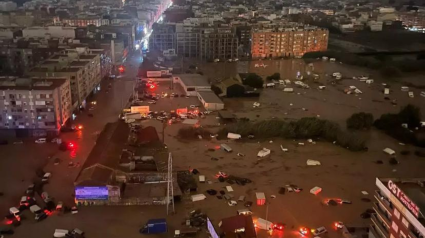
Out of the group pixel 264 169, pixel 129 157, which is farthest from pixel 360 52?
pixel 129 157

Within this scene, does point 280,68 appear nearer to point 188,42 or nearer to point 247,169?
point 188,42

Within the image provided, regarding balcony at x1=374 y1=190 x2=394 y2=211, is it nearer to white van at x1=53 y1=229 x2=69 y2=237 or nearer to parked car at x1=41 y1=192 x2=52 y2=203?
white van at x1=53 y1=229 x2=69 y2=237

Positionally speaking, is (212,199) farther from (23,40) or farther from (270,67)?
(23,40)

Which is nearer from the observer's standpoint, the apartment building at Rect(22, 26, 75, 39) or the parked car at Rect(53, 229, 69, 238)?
the parked car at Rect(53, 229, 69, 238)

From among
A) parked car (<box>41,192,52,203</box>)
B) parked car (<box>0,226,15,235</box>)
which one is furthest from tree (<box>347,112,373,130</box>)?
parked car (<box>0,226,15,235</box>)

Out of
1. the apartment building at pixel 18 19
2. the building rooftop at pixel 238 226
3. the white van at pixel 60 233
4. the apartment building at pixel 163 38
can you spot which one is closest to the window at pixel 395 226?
the building rooftop at pixel 238 226

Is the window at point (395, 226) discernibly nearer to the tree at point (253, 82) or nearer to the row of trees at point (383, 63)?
the tree at point (253, 82)

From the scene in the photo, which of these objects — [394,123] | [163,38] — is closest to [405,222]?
[394,123]
